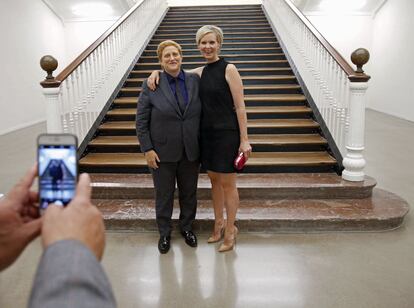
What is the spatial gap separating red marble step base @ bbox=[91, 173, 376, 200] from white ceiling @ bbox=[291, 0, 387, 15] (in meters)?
7.36

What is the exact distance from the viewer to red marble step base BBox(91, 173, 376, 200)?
3.48 meters

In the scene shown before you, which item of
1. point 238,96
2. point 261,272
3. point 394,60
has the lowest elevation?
point 261,272

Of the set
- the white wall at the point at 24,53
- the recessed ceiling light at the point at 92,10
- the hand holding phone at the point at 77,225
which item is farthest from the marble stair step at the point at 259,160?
the recessed ceiling light at the point at 92,10

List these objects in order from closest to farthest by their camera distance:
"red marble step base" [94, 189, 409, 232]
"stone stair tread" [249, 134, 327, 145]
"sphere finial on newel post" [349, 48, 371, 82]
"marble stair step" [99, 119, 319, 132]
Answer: "red marble step base" [94, 189, 409, 232]
"sphere finial on newel post" [349, 48, 371, 82]
"stone stair tread" [249, 134, 327, 145]
"marble stair step" [99, 119, 319, 132]

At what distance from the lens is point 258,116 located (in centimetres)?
479

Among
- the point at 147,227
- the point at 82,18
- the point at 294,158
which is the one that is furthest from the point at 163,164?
the point at 82,18

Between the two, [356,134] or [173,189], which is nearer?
[173,189]

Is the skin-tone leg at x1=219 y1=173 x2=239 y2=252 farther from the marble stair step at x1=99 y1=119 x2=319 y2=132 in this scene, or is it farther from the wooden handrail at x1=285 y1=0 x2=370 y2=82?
the marble stair step at x1=99 y1=119 x2=319 y2=132

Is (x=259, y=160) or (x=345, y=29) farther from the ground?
(x=345, y=29)

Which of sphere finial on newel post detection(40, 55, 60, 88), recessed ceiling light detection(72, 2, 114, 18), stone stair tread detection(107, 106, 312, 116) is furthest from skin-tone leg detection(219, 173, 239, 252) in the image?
recessed ceiling light detection(72, 2, 114, 18)

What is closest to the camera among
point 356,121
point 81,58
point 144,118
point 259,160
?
point 144,118

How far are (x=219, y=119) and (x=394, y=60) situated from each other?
7.97 meters

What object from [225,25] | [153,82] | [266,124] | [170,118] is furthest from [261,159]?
[225,25]

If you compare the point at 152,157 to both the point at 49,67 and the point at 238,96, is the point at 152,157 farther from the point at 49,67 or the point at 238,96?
the point at 49,67
